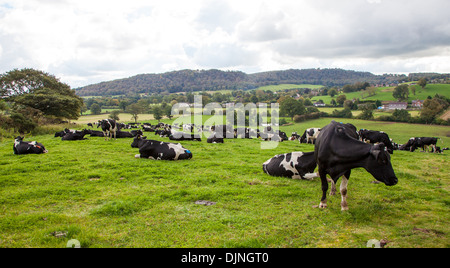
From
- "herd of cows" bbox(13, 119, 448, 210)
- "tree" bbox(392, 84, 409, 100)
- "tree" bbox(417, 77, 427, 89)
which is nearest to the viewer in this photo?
"herd of cows" bbox(13, 119, 448, 210)

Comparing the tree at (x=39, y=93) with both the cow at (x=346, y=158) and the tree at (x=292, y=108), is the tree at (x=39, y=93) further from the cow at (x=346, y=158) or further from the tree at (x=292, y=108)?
the tree at (x=292, y=108)

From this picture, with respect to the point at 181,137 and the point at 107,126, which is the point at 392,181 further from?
the point at 107,126

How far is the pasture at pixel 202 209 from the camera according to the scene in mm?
5113

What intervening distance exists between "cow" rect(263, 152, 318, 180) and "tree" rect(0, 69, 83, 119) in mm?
29182

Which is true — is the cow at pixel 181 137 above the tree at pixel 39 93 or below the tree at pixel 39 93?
below

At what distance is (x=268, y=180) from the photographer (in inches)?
378

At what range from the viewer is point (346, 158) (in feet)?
21.4

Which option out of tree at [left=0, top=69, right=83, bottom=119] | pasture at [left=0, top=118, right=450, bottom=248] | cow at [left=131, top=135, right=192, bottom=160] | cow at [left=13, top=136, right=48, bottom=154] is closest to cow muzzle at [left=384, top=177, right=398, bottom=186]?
pasture at [left=0, top=118, right=450, bottom=248]

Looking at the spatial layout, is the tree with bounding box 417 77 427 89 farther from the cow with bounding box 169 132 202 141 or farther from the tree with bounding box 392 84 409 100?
the cow with bounding box 169 132 202 141

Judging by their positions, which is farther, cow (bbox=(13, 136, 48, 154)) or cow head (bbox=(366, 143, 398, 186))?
cow (bbox=(13, 136, 48, 154))

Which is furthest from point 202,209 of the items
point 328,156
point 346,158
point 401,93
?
point 401,93

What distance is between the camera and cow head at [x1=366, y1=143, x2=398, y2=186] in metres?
5.94

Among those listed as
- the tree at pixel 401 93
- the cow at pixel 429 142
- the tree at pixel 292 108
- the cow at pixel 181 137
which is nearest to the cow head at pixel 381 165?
the cow at pixel 181 137
